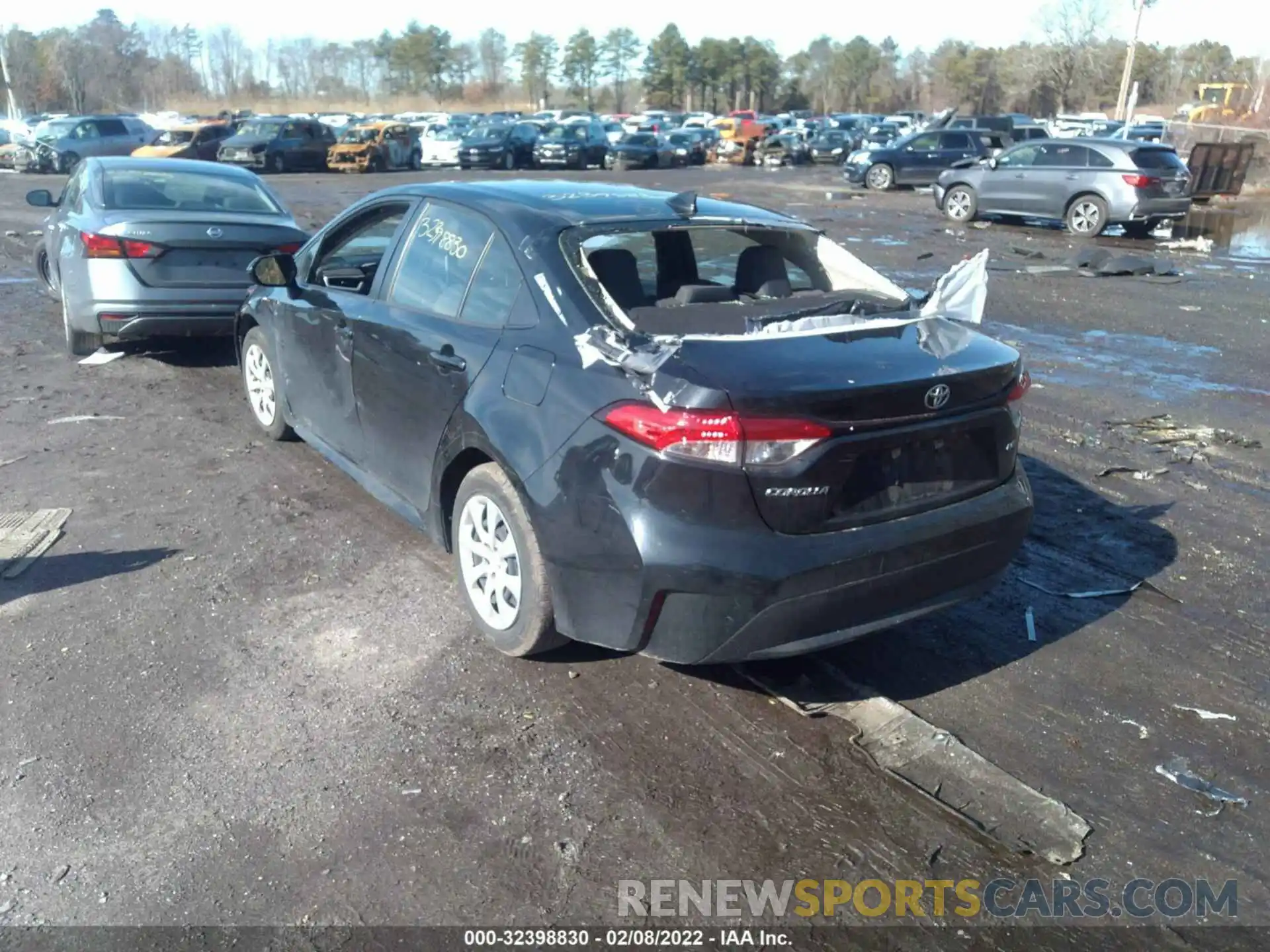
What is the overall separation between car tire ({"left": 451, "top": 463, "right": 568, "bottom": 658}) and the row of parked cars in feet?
0.03

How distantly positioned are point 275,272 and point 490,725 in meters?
3.20

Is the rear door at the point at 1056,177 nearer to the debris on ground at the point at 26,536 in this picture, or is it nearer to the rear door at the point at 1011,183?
the rear door at the point at 1011,183

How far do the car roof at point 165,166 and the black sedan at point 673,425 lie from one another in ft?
17.2

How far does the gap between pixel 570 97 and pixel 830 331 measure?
120677 millimetres

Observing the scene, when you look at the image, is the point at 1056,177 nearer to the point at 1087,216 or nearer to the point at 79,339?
the point at 1087,216

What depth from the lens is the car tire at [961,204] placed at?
2173cm

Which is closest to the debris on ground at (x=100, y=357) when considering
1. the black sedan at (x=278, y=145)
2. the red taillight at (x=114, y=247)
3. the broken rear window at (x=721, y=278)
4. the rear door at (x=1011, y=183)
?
the red taillight at (x=114, y=247)

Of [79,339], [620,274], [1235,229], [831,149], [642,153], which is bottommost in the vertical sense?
[1235,229]

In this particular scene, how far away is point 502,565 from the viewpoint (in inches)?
156

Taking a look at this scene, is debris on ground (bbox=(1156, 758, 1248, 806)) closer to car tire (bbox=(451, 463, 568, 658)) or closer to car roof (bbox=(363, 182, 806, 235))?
car tire (bbox=(451, 463, 568, 658))

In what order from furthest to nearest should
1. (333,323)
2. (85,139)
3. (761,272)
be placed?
(85,139), (333,323), (761,272)

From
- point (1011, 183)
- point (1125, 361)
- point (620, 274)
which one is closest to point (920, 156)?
point (1011, 183)

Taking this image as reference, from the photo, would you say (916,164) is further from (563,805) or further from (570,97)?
(570,97)

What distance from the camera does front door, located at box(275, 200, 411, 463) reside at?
199 inches
